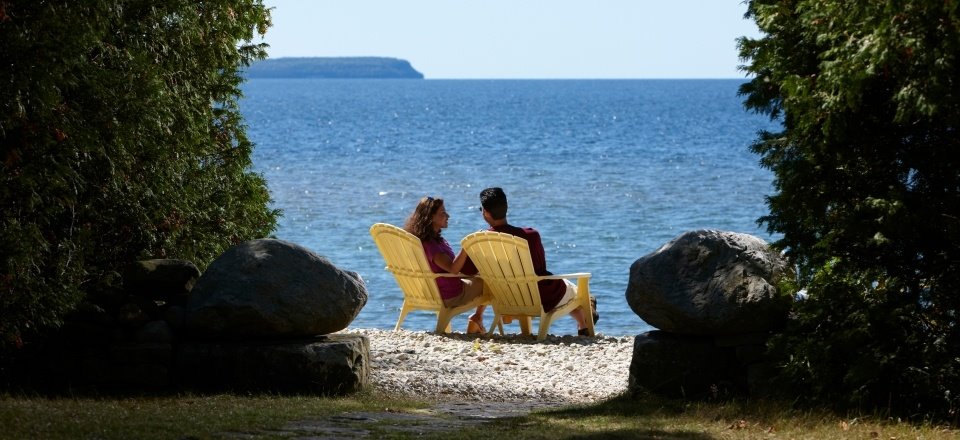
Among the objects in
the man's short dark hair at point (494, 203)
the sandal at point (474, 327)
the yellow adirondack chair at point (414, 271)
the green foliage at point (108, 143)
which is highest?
the green foliage at point (108, 143)

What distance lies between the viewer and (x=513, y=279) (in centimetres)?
971

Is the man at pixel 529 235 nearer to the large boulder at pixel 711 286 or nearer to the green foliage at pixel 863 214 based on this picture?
the large boulder at pixel 711 286

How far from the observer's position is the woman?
393 inches

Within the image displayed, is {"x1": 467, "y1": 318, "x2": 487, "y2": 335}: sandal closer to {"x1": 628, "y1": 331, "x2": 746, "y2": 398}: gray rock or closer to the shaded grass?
{"x1": 628, "y1": 331, "x2": 746, "y2": 398}: gray rock

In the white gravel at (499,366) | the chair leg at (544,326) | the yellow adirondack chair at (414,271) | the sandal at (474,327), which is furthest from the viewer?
the sandal at (474,327)

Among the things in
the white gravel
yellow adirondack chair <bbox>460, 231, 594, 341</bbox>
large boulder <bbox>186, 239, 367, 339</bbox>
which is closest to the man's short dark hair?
yellow adirondack chair <bbox>460, 231, 594, 341</bbox>

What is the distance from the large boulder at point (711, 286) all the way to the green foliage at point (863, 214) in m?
0.29

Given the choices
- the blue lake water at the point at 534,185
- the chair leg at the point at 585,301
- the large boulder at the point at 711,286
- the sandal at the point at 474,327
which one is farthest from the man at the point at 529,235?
the blue lake water at the point at 534,185

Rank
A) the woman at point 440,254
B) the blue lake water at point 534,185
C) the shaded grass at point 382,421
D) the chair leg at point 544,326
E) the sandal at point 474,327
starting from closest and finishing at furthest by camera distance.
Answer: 1. the shaded grass at point 382,421
2. the chair leg at point 544,326
3. the woman at point 440,254
4. the sandal at point 474,327
5. the blue lake water at point 534,185

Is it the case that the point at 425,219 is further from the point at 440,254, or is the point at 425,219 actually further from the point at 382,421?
the point at 382,421

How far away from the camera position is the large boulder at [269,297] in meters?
6.88

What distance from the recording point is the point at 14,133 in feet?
20.5

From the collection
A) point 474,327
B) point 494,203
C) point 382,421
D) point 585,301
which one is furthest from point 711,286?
point 474,327

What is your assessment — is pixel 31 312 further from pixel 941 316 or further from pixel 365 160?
pixel 365 160
